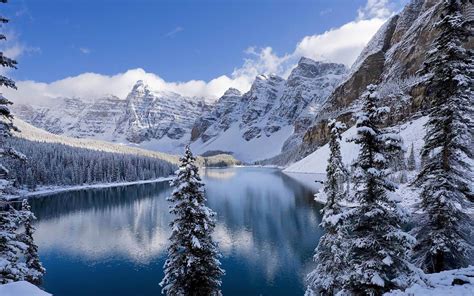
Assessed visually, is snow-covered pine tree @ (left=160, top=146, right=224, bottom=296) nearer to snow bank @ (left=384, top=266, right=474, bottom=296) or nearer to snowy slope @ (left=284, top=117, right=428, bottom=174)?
snow bank @ (left=384, top=266, right=474, bottom=296)

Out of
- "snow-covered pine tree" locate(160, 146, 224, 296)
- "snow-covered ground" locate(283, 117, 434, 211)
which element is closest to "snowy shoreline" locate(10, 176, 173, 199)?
"snow-covered ground" locate(283, 117, 434, 211)

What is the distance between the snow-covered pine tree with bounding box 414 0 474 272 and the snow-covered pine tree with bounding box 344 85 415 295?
319cm

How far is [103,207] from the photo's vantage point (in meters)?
92.0

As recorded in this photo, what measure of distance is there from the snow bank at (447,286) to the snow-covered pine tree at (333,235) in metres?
5.16

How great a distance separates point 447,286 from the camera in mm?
12914

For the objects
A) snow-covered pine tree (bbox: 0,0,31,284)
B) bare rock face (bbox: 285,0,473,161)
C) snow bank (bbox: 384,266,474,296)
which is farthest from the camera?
bare rock face (bbox: 285,0,473,161)

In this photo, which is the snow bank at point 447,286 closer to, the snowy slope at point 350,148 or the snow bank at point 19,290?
the snow bank at point 19,290

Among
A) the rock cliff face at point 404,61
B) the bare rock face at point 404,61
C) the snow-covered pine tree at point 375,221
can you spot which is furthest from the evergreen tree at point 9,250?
the bare rock face at point 404,61

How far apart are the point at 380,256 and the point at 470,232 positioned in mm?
6005

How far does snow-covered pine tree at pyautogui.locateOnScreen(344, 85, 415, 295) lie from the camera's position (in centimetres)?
1400

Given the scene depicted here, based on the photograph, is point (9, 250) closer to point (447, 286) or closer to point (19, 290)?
point (19, 290)

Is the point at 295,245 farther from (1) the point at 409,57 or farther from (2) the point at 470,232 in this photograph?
(1) the point at 409,57

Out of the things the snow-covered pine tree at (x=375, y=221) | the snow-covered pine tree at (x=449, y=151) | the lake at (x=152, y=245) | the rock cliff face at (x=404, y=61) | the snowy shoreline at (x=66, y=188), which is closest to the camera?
the snow-covered pine tree at (x=375, y=221)

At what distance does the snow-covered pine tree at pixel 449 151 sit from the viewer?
16094 mm
